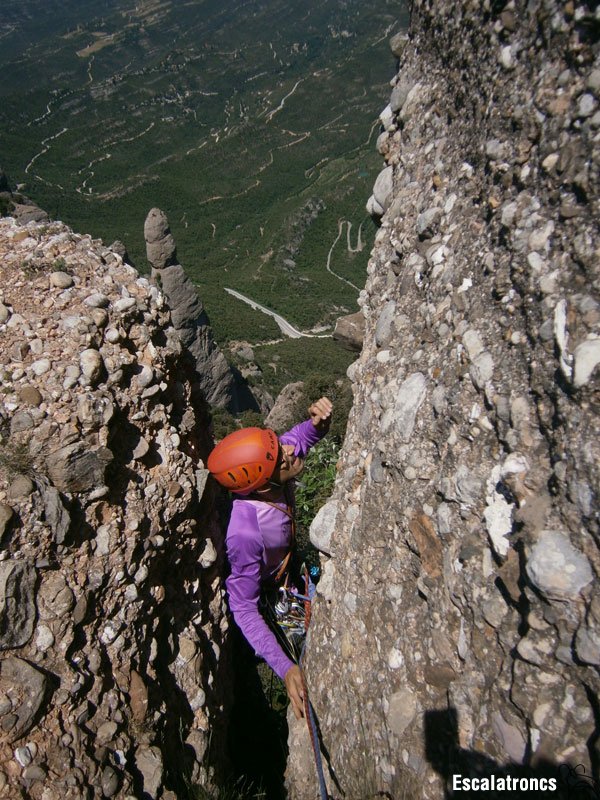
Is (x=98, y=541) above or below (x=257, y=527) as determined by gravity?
above

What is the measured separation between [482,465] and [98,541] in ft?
6.56

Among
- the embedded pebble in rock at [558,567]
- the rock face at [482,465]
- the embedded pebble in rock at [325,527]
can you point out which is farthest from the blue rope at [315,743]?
the embedded pebble in rock at [558,567]

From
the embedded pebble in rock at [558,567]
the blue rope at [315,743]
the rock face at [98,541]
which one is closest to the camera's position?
the embedded pebble in rock at [558,567]

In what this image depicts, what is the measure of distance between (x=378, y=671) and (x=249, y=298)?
81.7 m

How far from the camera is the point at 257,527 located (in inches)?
137

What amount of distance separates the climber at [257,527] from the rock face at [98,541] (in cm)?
18

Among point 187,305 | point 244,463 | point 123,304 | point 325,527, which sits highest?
point 187,305

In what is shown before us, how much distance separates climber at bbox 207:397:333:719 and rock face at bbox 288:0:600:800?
26cm

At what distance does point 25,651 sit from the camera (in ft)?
7.58

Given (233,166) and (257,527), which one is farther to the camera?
(233,166)

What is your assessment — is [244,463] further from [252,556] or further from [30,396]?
[30,396]

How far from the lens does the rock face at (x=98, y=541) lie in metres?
2.29

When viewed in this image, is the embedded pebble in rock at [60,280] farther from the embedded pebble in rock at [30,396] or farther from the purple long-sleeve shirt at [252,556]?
the purple long-sleeve shirt at [252,556]

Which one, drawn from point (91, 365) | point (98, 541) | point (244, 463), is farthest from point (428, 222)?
point (98, 541)
